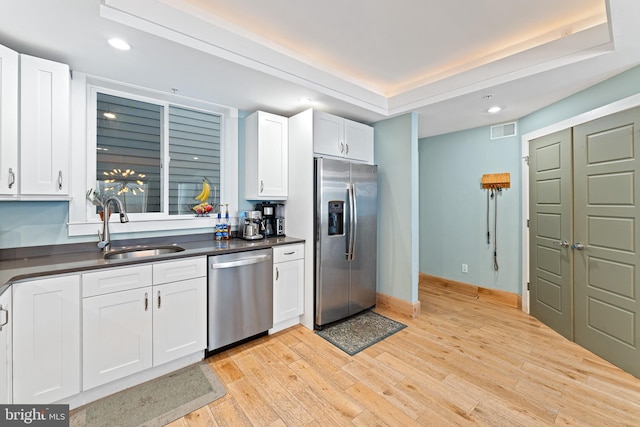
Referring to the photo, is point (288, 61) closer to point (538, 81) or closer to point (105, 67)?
point (105, 67)

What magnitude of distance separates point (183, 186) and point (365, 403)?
267 centimetres

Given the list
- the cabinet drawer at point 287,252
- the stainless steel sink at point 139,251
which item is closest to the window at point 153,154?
the stainless steel sink at point 139,251

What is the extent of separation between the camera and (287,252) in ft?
9.32

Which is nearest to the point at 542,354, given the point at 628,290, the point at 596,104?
the point at 628,290

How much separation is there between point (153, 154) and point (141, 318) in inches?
64.3

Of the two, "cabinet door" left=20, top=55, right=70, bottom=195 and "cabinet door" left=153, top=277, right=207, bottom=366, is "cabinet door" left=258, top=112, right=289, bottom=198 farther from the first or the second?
"cabinet door" left=20, top=55, right=70, bottom=195

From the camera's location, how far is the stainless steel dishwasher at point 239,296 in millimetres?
2334

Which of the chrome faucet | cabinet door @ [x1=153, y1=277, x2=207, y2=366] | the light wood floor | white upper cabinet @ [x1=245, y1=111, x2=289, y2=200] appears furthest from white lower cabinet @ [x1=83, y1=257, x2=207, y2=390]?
white upper cabinet @ [x1=245, y1=111, x2=289, y2=200]

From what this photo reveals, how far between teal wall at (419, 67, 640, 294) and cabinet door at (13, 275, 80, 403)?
14.5 ft

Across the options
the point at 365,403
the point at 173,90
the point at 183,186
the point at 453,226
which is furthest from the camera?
the point at 453,226

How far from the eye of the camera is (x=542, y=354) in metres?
2.44

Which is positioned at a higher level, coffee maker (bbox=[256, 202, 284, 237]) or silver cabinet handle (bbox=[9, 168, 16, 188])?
silver cabinet handle (bbox=[9, 168, 16, 188])

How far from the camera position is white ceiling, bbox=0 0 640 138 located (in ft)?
5.64

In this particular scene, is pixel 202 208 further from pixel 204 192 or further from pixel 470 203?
pixel 470 203
